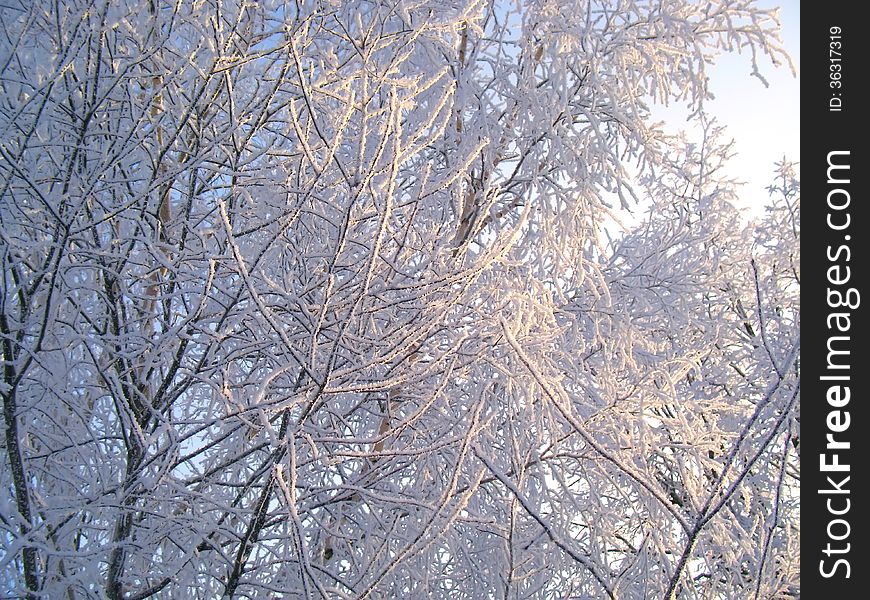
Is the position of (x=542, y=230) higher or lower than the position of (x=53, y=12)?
higher

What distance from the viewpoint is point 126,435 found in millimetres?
2230

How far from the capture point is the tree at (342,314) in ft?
6.22

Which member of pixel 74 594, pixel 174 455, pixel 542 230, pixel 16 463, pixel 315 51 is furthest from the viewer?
pixel 542 230

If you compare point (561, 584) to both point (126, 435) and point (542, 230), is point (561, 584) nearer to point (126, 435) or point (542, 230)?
point (542, 230)

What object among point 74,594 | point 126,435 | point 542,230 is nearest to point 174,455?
point 126,435

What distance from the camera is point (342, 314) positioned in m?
2.23

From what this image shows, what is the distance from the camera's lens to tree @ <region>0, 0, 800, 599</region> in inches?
74.6

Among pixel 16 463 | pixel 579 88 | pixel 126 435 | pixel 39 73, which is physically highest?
pixel 579 88

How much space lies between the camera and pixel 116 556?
2.29 m
